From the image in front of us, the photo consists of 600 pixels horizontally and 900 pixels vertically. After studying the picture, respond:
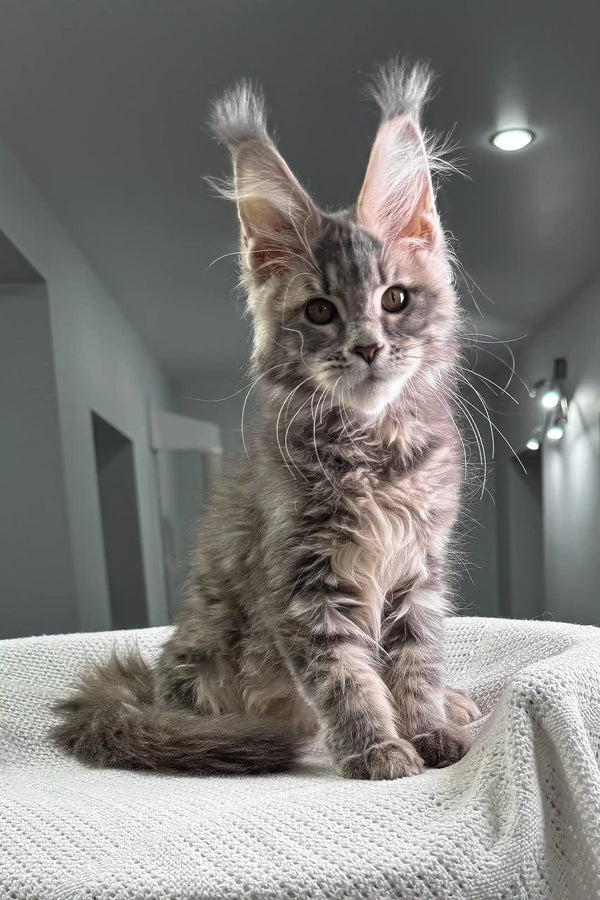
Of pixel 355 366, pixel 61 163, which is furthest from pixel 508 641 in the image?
pixel 61 163

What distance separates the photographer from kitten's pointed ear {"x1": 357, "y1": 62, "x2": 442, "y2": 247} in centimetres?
112

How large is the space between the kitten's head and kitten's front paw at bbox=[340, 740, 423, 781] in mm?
412

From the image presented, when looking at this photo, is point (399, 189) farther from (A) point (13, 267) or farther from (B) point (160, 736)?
(A) point (13, 267)

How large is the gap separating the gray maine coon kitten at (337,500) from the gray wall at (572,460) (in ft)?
3.51

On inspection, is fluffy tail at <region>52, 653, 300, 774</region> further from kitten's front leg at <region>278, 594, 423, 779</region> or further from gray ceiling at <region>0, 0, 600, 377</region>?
gray ceiling at <region>0, 0, 600, 377</region>

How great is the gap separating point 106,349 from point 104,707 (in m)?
1.31

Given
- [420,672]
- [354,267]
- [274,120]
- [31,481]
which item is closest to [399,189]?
[354,267]

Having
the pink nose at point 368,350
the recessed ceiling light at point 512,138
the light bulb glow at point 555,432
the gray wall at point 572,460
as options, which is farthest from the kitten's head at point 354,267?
the light bulb glow at point 555,432

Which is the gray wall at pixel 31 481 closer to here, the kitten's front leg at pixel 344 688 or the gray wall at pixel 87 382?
the gray wall at pixel 87 382

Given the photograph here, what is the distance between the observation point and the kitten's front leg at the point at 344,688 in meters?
0.98

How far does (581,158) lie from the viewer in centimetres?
210

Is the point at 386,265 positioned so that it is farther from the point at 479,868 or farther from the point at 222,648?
the point at 479,868

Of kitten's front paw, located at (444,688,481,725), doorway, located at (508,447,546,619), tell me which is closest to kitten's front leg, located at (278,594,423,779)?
kitten's front paw, located at (444,688,481,725)

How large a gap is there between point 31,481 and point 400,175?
146 centimetres
